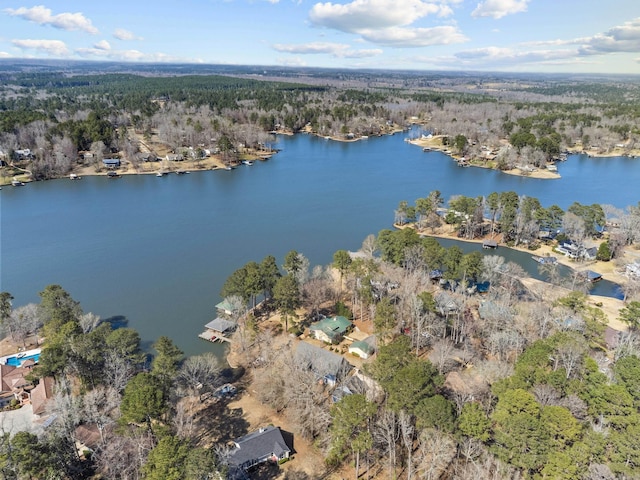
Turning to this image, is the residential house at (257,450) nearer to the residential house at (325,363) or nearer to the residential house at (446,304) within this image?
the residential house at (325,363)

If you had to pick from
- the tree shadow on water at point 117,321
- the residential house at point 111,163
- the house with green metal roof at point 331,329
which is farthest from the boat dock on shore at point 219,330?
the residential house at point 111,163

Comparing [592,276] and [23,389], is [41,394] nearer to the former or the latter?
[23,389]

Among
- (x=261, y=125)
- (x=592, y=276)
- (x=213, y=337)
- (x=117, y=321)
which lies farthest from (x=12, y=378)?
(x=261, y=125)

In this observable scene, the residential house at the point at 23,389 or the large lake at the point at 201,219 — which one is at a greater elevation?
the large lake at the point at 201,219

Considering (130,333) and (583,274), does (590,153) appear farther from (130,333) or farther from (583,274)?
(130,333)

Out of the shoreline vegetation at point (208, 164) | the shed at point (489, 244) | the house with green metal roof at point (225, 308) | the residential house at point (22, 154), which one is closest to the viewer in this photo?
the house with green metal roof at point (225, 308)

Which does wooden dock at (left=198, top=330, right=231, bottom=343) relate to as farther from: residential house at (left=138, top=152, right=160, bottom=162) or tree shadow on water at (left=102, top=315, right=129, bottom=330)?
residential house at (left=138, top=152, right=160, bottom=162)

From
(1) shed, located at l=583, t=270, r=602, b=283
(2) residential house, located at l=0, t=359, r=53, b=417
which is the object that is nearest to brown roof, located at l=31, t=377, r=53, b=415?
(2) residential house, located at l=0, t=359, r=53, b=417
